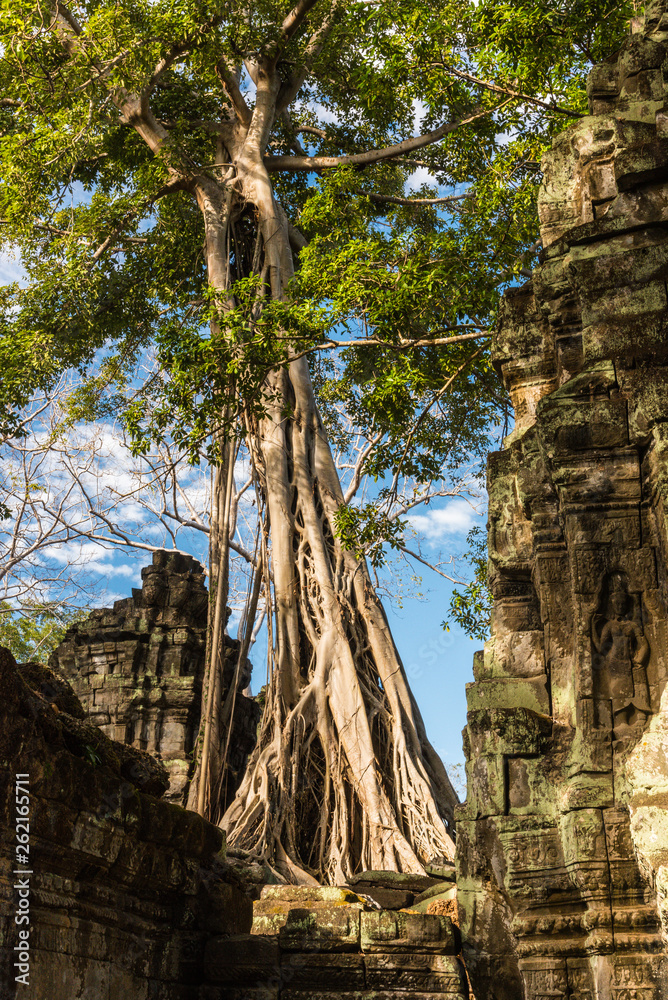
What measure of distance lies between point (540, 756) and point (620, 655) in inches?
20.9

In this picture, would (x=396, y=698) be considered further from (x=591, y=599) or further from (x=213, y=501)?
(x=591, y=599)

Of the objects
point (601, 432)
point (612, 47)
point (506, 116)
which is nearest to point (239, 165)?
point (506, 116)

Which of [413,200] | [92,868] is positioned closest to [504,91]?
[413,200]

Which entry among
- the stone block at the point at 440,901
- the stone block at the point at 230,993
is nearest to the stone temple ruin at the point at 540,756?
the stone block at the point at 230,993

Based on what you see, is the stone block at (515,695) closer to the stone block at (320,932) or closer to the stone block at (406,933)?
the stone block at (406,933)

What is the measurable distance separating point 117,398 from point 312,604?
5.79m

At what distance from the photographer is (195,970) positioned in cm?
380

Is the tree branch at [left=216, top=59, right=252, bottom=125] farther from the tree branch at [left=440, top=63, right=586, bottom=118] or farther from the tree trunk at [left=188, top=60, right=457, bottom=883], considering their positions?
the tree branch at [left=440, top=63, right=586, bottom=118]

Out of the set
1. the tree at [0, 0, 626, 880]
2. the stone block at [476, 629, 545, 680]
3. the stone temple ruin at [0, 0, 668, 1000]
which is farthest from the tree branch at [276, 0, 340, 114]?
the stone block at [476, 629, 545, 680]

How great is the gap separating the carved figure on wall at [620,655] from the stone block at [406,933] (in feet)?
4.31

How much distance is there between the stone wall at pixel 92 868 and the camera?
8.34 feet

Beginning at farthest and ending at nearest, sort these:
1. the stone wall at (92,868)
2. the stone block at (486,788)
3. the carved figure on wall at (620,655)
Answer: the stone block at (486,788), the carved figure on wall at (620,655), the stone wall at (92,868)

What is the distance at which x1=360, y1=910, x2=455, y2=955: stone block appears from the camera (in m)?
4.01

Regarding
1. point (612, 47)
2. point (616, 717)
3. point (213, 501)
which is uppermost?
point (612, 47)
